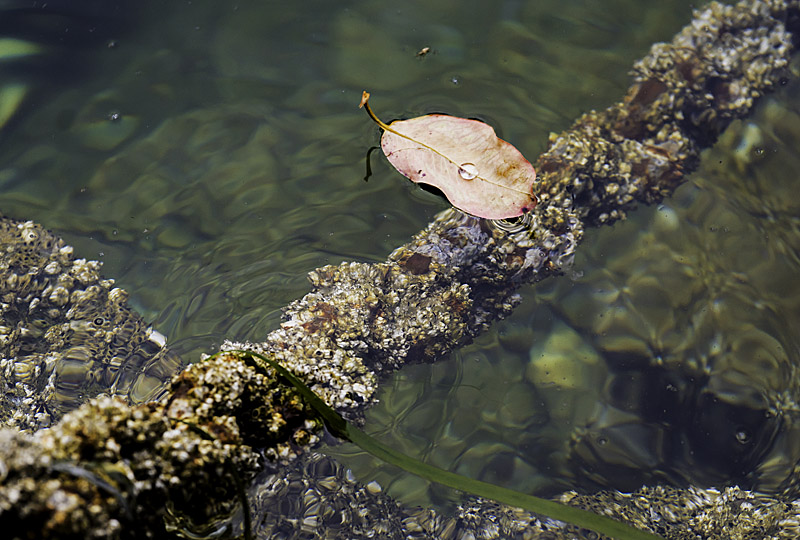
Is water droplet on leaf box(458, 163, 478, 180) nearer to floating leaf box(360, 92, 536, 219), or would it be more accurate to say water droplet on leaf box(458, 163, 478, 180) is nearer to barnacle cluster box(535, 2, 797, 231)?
floating leaf box(360, 92, 536, 219)

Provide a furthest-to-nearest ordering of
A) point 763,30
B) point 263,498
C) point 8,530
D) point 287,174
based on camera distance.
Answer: point 763,30
point 287,174
point 263,498
point 8,530

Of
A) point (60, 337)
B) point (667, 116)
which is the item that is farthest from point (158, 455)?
point (667, 116)

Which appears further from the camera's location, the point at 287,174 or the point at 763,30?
the point at 763,30

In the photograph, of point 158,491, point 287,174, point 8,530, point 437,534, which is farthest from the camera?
point 287,174

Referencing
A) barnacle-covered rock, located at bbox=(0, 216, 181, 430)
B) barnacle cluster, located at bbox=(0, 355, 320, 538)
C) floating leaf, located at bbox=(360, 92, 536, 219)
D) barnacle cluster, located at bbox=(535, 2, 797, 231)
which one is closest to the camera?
barnacle cluster, located at bbox=(0, 355, 320, 538)

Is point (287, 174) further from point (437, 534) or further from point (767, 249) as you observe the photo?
point (767, 249)

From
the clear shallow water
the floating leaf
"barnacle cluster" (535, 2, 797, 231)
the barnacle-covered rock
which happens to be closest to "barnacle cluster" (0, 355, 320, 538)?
the clear shallow water

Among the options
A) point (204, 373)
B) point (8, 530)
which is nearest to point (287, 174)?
point (204, 373)

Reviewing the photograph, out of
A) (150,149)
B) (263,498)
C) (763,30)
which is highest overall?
(763,30)
